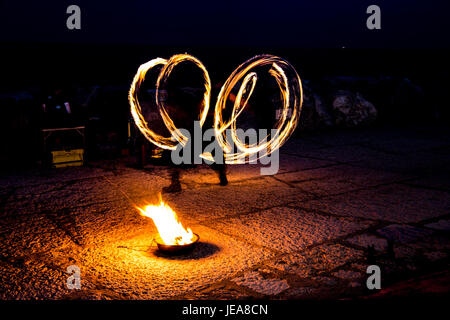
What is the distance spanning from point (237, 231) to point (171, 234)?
767 millimetres

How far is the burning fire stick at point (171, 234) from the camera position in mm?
4152

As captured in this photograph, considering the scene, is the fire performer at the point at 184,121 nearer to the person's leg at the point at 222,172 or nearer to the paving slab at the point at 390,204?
the person's leg at the point at 222,172

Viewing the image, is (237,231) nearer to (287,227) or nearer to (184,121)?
(287,227)

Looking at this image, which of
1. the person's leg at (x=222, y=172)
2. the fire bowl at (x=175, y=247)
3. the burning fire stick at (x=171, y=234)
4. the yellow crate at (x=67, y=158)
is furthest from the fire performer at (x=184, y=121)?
the fire bowl at (x=175, y=247)

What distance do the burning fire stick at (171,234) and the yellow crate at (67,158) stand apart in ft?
12.9

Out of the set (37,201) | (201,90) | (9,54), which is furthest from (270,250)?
(9,54)

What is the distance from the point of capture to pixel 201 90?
34.9 feet

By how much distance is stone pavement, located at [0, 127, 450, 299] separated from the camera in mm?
3578

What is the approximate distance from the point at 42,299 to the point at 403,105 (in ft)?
41.3

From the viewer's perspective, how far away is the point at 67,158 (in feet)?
26.4

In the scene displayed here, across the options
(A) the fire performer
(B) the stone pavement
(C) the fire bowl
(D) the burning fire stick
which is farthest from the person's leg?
(C) the fire bowl

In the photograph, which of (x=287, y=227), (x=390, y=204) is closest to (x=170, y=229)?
(x=287, y=227)

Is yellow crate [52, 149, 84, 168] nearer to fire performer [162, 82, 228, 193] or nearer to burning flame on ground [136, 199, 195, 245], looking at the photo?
fire performer [162, 82, 228, 193]

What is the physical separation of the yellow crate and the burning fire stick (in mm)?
3943
